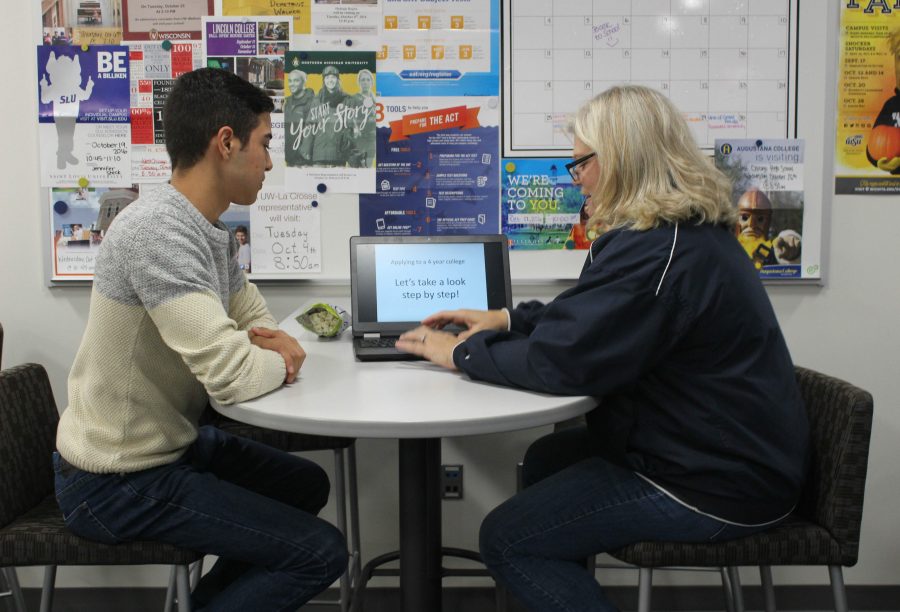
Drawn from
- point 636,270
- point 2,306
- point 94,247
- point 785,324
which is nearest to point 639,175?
point 636,270

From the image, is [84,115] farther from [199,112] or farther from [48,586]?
[48,586]

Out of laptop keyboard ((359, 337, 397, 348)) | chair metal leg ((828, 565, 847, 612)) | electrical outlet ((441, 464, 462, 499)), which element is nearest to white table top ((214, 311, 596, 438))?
laptop keyboard ((359, 337, 397, 348))

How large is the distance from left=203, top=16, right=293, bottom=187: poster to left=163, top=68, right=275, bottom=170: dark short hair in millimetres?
857

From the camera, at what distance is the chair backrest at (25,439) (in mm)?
1587

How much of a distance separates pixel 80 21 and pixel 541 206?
147 cm

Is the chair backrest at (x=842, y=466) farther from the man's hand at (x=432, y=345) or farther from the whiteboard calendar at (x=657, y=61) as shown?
the whiteboard calendar at (x=657, y=61)

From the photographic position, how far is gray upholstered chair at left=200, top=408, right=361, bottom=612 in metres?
2.11

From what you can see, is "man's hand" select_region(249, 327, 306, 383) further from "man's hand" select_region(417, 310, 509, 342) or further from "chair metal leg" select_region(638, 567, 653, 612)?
"chair metal leg" select_region(638, 567, 653, 612)

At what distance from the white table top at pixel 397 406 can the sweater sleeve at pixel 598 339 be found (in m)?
0.04

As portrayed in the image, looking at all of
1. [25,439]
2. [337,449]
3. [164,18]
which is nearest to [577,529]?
[337,449]

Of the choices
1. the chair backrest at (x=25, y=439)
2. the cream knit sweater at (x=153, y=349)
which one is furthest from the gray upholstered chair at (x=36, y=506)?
the cream knit sweater at (x=153, y=349)

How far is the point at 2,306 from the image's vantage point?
8.14ft

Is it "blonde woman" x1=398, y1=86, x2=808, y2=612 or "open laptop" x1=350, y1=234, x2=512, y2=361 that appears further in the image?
"open laptop" x1=350, y1=234, x2=512, y2=361

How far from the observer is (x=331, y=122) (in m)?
2.39
